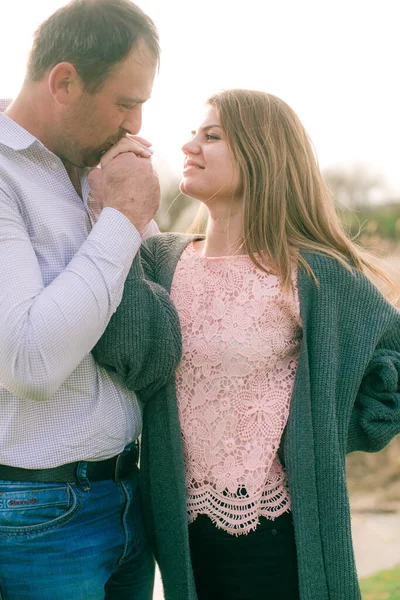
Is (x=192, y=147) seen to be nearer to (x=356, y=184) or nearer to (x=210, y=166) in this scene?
(x=210, y=166)

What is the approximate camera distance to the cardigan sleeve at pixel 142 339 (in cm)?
170

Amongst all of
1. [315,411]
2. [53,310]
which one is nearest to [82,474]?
[53,310]

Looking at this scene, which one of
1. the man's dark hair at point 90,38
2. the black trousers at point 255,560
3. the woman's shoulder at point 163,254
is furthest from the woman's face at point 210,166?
the black trousers at point 255,560

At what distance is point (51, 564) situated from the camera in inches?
64.9

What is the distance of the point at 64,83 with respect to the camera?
176 cm

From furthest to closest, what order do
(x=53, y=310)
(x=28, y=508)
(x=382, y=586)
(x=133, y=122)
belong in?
1. (x=382, y=586)
2. (x=133, y=122)
3. (x=28, y=508)
4. (x=53, y=310)

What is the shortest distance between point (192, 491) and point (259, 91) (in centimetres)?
113

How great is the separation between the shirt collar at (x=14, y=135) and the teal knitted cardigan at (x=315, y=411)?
400 millimetres

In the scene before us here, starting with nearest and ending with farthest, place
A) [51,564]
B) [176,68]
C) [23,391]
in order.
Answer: [23,391] < [51,564] < [176,68]

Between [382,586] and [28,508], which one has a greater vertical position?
[28,508]

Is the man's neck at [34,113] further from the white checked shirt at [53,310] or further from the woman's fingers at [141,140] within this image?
the woman's fingers at [141,140]

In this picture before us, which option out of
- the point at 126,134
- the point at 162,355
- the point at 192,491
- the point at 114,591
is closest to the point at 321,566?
the point at 192,491

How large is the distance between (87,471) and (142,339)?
1.11ft

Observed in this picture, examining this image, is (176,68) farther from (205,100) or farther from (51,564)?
(51,564)
